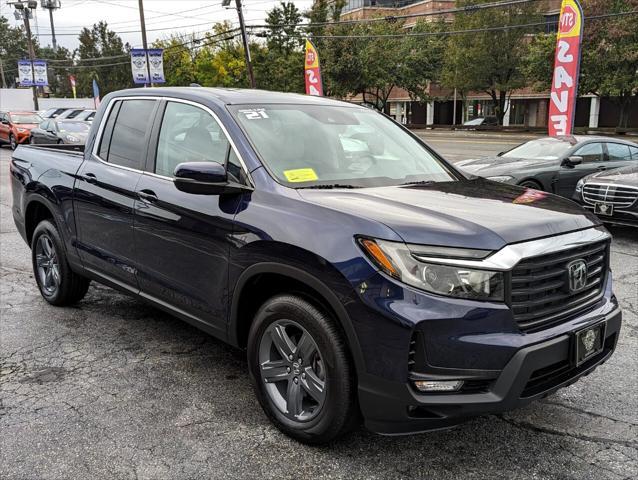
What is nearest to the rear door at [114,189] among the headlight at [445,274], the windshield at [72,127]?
the headlight at [445,274]

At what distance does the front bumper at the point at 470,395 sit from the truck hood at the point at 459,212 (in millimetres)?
515

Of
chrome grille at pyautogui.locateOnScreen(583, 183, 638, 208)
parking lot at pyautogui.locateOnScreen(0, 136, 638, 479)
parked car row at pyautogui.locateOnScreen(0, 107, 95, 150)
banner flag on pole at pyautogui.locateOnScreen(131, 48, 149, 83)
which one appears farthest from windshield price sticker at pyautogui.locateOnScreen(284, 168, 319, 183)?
banner flag on pole at pyautogui.locateOnScreen(131, 48, 149, 83)

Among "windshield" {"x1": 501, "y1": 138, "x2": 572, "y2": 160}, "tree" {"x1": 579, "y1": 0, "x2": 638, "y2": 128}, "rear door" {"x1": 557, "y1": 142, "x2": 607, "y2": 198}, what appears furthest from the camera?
"tree" {"x1": 579, "y1": 0, "x2": 638, "y2": 128}

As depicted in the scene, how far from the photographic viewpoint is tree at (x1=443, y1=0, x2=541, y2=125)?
4625cm

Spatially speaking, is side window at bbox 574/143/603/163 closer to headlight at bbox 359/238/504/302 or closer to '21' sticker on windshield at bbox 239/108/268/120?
'21' sticker on windshield at bbox 239/108/268/120

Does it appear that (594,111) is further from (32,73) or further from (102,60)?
(102,60)

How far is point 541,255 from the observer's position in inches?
104

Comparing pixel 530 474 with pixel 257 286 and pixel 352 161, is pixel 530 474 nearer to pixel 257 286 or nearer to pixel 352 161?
pixel 257 286

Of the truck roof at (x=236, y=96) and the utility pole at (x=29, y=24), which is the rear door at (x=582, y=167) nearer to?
the truck roof at (x=236, y=96)

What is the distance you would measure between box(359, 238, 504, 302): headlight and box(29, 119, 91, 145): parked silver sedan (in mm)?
19484

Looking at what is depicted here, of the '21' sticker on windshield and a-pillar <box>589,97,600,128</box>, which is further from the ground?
the '21' sticker on windshield

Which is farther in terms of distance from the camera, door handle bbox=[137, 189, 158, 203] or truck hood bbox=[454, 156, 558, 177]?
truck hood bbox=[454, 156, 558, 177]

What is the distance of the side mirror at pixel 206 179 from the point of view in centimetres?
317

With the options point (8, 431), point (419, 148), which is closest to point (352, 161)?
point (419, 148)
